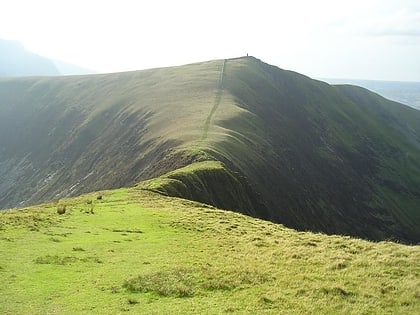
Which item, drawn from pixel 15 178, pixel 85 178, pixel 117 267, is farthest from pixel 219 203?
pixel 15 178

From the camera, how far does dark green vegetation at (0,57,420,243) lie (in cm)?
7000

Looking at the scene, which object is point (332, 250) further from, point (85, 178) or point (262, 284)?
point (85, 178)

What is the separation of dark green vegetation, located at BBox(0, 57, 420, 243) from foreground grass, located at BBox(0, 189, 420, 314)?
56.5 feet

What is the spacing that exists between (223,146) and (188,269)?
5081 centimetres

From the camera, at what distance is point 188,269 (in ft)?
70.0

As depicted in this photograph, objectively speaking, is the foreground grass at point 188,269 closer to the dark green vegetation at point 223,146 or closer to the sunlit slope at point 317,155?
the dark green vegetation at point 223,146

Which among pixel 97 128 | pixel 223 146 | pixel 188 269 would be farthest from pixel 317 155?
pixel 188 269

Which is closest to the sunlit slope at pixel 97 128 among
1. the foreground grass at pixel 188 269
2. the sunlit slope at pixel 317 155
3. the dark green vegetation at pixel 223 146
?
the dark green vegetation at pixel 223 146

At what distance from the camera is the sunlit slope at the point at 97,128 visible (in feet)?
278

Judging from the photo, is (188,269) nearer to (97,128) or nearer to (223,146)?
(223,146)

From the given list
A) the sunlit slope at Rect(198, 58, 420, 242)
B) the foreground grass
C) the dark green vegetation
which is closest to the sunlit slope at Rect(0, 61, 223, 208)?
the dark green vegetation

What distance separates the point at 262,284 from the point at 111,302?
6.38m

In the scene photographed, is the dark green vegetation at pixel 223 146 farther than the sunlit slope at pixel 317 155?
No

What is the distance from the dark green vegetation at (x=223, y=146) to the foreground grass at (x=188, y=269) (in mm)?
17226
